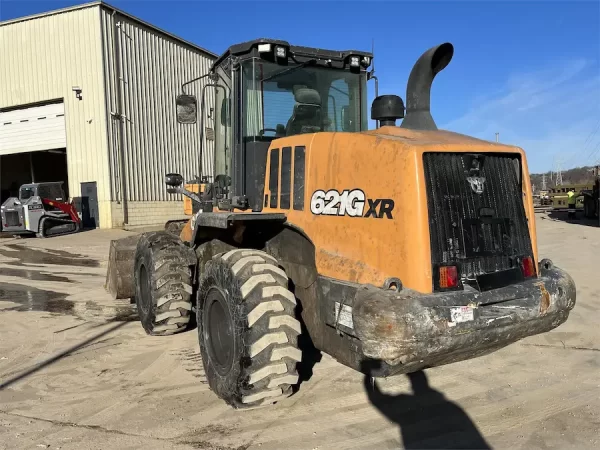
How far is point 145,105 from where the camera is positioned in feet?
73.6

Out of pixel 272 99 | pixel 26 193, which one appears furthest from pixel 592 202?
pixel 26 193

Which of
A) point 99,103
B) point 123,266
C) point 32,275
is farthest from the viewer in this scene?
point 99,103

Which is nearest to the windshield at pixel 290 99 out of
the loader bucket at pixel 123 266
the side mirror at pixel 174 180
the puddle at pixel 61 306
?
the side mirror at pixel 174 180

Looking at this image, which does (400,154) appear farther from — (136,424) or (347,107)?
(136,424)

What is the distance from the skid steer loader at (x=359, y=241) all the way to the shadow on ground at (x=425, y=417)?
53 centimetres

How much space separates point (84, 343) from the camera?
591 cm

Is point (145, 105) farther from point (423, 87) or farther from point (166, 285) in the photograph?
point (423, 87)

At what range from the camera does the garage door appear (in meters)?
21.9

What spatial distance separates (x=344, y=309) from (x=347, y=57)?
282 centimetres

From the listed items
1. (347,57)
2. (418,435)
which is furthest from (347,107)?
(418,435)

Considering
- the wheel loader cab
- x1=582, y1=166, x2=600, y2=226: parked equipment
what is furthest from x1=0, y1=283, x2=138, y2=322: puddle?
x1=582, y1=166, x2=600, y2=226: parked equipment

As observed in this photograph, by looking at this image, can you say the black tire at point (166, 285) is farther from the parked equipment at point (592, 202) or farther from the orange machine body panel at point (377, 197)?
the parked equipment at point (592, 202)

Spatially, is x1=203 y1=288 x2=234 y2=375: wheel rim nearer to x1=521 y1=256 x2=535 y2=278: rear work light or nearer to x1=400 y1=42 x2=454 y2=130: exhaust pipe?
x1=400 y1=42 x2=454 y2=130: exhaust pipe

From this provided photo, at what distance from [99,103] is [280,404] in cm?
1935
